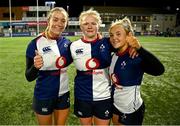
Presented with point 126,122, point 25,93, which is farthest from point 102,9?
point 126,122

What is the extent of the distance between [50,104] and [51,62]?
53cm

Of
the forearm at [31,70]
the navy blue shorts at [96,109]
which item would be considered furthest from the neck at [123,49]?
the forearm at [31,70]

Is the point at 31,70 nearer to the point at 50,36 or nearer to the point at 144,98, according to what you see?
the point at 50,36

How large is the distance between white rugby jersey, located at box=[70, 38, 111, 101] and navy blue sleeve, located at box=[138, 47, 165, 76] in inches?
16.7

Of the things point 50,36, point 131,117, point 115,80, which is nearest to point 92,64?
point 115,80

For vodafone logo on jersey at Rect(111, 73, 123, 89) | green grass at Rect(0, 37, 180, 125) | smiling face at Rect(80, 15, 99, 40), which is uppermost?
smiling face at Rect(80, 15, 99, 40)

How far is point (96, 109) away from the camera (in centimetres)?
382

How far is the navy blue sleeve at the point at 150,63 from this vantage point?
3555 mm

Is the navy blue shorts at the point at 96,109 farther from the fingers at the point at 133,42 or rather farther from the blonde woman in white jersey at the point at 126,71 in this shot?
the fingers at the point at 133,42

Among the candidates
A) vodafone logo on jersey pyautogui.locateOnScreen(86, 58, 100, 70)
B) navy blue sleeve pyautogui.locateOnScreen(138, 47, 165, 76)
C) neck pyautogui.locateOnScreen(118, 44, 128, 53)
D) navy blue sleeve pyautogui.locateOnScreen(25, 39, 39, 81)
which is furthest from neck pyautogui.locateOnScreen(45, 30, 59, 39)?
navy blue sleeve pyautogui.locateOnScreen(138, 47, 165, 76)

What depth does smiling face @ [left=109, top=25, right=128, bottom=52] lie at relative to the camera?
3.67 m

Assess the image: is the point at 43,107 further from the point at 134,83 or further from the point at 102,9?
the point at 102,9

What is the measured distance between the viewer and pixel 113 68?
3766mm

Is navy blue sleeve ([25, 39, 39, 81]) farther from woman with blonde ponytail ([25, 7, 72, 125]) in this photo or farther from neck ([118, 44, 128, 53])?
neck ([118, 44, 128, 53])
